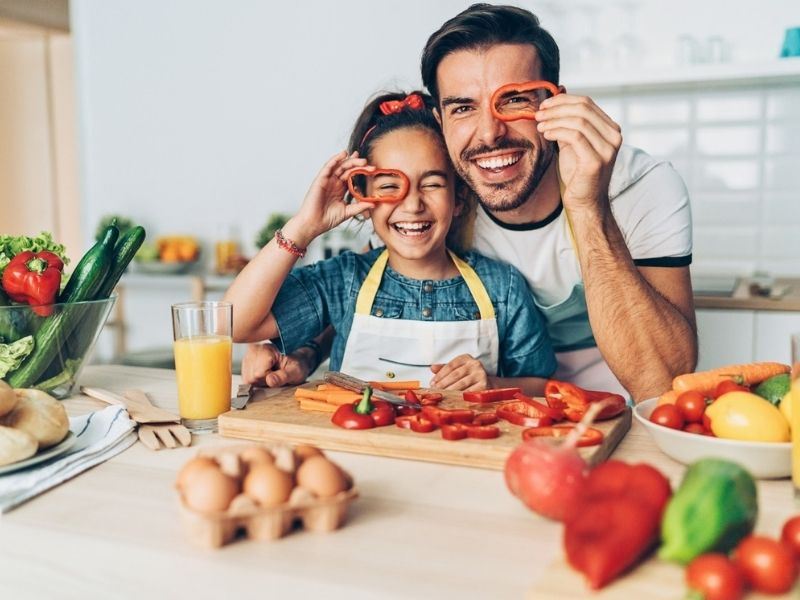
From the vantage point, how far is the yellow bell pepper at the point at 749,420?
101 centimetres

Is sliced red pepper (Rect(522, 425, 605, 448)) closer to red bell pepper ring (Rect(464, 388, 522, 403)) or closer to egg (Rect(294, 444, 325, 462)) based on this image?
red bell pepper ring (Rect(464, 388, 522, 403))

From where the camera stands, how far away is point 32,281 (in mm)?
1432

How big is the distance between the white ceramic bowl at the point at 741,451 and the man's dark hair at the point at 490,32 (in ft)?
3.85

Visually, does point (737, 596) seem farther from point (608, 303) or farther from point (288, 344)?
point (288, 344)

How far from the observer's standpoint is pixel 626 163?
2.09 metres

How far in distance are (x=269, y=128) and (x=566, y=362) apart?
2853 mm

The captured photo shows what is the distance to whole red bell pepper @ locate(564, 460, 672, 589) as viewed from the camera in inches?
28.0

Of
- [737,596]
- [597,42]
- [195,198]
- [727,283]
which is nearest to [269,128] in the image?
[195,198]

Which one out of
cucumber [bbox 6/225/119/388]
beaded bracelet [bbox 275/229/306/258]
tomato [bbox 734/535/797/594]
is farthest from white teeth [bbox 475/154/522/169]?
tomato [bbox 734/535/797/594]

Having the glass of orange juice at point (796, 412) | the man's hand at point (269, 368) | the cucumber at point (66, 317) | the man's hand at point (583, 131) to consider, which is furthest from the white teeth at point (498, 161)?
the glass of orange juice at point (796, 412)

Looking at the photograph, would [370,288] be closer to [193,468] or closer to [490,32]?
[490,32]

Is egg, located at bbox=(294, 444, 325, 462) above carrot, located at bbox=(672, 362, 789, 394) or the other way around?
the other way around

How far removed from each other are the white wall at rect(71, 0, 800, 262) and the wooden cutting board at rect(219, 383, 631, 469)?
313 centimetres

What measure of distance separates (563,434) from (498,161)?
95cm
